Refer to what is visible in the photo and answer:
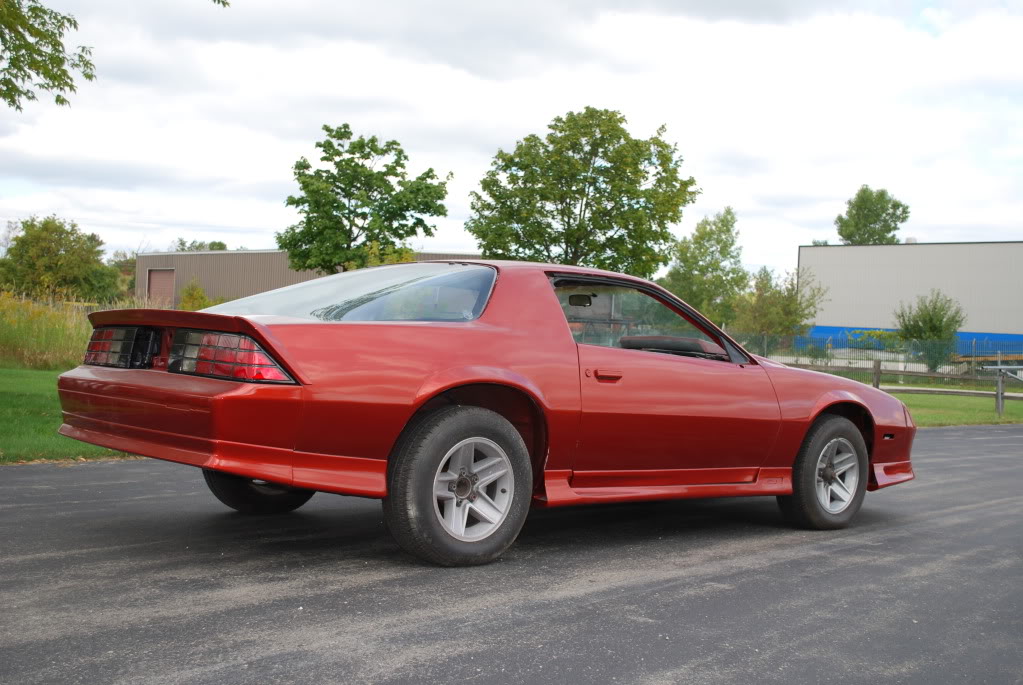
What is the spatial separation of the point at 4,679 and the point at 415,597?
1.59 m

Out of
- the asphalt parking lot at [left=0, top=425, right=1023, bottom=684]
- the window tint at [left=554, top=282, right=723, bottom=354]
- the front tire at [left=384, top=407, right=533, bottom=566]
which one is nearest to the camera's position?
the asphalt parking lot at [left=0, top=425, right=1023, bottom=684]

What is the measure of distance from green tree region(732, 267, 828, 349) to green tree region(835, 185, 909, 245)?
3930 cm

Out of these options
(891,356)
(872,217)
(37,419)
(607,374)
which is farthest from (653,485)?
(872,217)

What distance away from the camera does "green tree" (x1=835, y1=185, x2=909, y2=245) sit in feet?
323

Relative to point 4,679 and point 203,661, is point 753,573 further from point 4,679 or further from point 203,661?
point 4,679

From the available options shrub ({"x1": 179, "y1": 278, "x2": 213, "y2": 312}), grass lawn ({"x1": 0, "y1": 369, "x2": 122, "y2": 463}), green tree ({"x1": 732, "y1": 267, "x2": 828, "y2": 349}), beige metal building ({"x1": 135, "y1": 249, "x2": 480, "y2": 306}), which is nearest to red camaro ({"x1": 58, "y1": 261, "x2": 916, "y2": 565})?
grass lawn ({"x1": 0, "y1": 369, "x2": 122, "y2": 463})

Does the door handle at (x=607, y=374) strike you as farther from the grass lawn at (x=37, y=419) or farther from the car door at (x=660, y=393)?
the grass lawn at (x=37, y=419)

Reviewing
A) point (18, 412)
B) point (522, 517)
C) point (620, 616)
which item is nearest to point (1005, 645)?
point (620, 616)

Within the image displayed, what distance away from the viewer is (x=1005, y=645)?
3.91 metres

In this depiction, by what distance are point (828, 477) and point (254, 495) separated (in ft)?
11.4

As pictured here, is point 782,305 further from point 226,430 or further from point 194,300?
point 226,430

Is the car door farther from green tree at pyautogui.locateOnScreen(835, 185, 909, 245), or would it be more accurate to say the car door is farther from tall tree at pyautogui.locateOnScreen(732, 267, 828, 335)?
green tree at pyautogui.locateOnScreen(835, 185, 909, 245)

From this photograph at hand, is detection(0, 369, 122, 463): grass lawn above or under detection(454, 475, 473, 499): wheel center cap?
under

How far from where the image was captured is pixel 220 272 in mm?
72688
